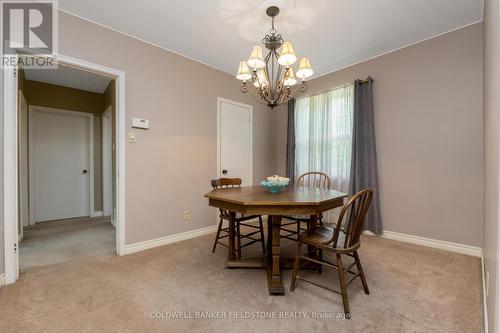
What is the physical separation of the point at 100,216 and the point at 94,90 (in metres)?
2.46

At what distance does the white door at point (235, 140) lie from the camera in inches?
139

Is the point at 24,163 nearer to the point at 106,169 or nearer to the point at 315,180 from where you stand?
the point at 106,169

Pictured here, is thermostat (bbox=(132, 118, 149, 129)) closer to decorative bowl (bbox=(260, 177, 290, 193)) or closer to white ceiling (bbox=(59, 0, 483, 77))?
white ceiling (bbox=(59, 0, 483, 77))

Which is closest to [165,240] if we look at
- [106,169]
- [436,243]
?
[106,169]

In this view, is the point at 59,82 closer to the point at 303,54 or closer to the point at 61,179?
the point at 61,179

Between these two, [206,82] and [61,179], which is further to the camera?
[61,179]

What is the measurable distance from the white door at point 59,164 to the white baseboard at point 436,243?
517 cm

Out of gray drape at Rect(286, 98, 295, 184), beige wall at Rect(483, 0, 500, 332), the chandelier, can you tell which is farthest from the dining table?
gray drape at Rect(286, 98, 295, 184)

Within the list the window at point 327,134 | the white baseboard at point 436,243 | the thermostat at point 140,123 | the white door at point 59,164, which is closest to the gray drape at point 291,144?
the window at point 327,134

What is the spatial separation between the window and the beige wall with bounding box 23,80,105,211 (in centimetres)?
388

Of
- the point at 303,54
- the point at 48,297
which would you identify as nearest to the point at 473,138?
the point at 303,54

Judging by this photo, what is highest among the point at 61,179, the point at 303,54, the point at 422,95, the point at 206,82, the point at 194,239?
the point at 303,54

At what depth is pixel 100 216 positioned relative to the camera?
441 centimetres

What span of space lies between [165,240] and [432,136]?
3.52 meters
